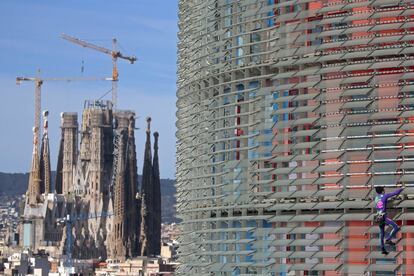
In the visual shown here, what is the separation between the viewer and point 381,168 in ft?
45.8

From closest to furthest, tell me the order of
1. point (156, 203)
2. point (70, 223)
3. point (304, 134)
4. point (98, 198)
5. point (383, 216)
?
point (383, 216) < point (304, 134) < point (70, 223) < point (156, 203) < point (98, 198)

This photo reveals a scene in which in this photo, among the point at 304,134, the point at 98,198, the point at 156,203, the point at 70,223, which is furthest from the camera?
the point at 98,198

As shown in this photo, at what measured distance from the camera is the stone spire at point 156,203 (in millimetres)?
180625

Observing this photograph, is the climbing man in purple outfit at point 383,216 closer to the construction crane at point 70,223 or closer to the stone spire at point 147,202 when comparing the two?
the construction crane at point 70,223

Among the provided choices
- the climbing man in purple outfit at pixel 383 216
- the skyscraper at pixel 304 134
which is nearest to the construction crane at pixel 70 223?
the skyscraper at pixel 304 134

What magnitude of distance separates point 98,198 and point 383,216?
18264 centimetres

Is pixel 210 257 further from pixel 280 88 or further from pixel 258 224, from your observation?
pixel 280 88

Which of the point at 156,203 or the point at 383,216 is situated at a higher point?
the point at 156,203

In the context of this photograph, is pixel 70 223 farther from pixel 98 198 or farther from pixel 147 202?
pixel 98 198

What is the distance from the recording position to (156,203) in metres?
184

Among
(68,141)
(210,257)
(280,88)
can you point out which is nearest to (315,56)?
(280,88)

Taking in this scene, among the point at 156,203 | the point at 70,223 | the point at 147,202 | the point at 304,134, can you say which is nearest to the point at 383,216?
the point at 304,134

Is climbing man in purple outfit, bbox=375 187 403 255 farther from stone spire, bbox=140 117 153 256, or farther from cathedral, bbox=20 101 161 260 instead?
stone spire, bbox=140 117 153 256

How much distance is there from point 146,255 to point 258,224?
164 metres
